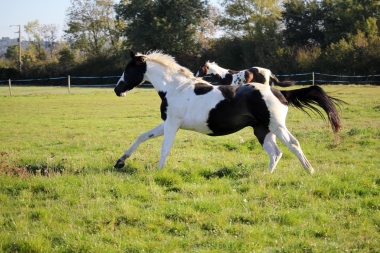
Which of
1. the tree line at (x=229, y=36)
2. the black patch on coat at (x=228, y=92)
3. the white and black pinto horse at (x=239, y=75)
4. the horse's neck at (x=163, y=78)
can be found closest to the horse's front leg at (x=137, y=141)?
the horse's neck at (x=163, y=78)

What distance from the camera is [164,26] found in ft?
202

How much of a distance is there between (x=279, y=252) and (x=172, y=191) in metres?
2.65

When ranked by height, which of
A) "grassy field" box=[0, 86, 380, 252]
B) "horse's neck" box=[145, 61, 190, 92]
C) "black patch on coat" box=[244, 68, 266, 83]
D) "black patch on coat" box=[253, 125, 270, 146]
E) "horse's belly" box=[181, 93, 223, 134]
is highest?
"black patch on coat" box=[244, 68, 266, 83]

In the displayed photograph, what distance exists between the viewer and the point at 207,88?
28.5 ft

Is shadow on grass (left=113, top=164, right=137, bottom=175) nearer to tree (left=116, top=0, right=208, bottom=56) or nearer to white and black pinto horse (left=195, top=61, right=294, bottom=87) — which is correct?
white and black pinto horse (left=195, top=61, right=294, bottom=87)

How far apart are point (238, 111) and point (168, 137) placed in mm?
1403

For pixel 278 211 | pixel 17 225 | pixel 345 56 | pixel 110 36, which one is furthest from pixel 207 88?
pixel 110 36

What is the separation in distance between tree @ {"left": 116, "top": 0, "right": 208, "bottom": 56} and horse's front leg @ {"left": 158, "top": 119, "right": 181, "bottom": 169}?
54.4 metres

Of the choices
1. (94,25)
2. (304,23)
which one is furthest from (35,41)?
(304,23)

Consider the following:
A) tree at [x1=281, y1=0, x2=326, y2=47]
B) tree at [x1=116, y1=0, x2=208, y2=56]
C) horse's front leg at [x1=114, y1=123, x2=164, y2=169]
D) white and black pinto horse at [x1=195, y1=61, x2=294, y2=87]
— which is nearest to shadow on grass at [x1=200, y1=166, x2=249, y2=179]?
horse's front leg at [x1=114, y1=123, x2=164, y2=169]

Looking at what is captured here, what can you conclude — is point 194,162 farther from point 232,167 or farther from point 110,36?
point 110,36

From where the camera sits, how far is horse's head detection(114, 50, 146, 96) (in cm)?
941

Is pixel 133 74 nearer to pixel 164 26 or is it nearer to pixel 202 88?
pixel 202 88

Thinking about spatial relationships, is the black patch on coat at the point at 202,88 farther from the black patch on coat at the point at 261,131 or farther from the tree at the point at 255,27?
the tree at the point at 255,27
